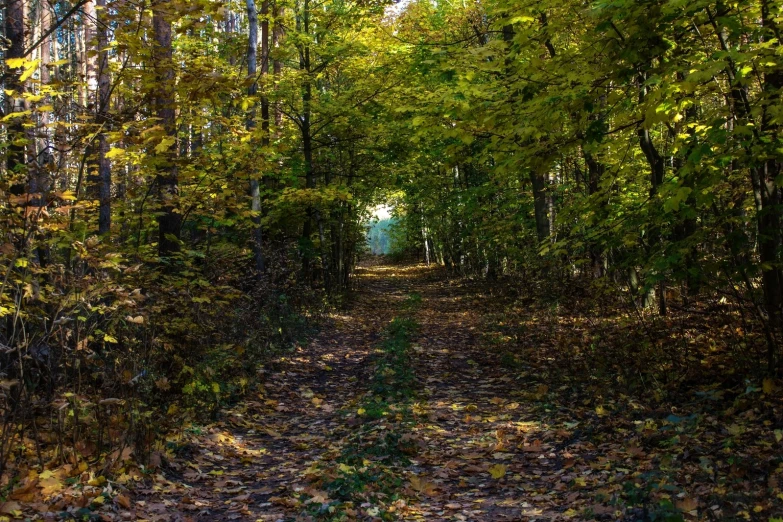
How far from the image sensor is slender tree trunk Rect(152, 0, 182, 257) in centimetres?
563

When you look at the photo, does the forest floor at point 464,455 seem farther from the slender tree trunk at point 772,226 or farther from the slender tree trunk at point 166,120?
the slender tree trunk at point 166,120

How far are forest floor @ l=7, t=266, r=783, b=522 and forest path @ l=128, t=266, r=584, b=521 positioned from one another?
0.8 inches

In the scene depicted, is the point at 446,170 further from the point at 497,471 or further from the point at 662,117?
the point at 497,471

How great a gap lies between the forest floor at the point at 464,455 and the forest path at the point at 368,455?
2 centimetres

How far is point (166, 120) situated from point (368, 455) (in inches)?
226

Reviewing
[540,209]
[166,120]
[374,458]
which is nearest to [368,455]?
[374,458]

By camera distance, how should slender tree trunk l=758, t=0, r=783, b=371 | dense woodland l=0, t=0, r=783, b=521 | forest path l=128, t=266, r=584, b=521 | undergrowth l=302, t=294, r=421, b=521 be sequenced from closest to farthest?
1. undergrowth l=302, t=294, r=421, b=521
2. forest path l=128, t=266, r=584, b=521
3. dense woodland l=0, t=0, r=783, b=521
4. slender tree trunk l=758, t=0, r=783, b=371

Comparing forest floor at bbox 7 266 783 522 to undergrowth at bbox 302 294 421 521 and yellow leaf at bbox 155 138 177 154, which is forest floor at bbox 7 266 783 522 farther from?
yellow leaf at bbox 155 138 177 154

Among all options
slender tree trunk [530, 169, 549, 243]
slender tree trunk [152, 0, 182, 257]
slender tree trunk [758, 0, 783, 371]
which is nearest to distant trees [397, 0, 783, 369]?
slender tree trunk [758, 0, 783, 371]

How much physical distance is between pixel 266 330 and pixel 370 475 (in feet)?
20.8

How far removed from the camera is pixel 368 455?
6.06 m

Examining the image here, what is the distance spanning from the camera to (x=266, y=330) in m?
11.3

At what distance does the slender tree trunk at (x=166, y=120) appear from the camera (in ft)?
18.5

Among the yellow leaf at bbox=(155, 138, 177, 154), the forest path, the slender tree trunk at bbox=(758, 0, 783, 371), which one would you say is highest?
the yellow leaf at bbox=(155, 138, 177, 154)
